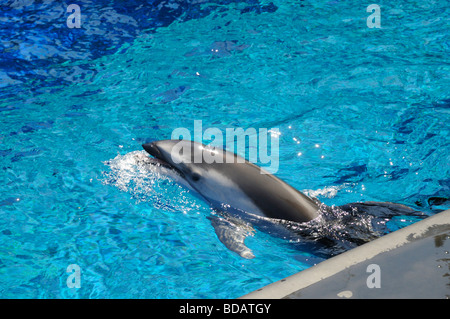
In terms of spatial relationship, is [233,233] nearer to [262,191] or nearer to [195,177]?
[262,191]

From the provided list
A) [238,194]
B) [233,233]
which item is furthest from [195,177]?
[233,233]

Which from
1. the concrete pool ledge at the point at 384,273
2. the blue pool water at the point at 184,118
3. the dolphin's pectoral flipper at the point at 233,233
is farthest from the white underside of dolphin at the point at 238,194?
the concrete pool ledge at the point at 384,273

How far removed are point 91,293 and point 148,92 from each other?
3266mm

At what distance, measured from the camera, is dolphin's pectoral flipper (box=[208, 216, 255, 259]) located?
346 cm

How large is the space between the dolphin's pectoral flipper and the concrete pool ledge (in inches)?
51.7

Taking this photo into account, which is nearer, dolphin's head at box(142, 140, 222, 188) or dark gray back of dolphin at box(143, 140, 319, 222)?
dark gray back of dolphin at box(143, 140, 319, 222)

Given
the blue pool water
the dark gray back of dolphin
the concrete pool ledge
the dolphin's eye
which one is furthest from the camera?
the dolphin's eye

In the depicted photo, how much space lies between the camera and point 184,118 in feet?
18.3

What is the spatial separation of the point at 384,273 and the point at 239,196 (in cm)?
170

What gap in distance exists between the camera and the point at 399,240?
7.41 ft

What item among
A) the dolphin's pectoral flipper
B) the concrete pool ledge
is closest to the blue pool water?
the dolphin's pectoral flipper

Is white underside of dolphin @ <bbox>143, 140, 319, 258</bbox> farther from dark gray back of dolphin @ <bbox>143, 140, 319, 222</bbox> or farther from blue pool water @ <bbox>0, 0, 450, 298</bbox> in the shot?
blue pool water @ <bbox>0, 0, 450, 298</bbox>

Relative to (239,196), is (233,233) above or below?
below
